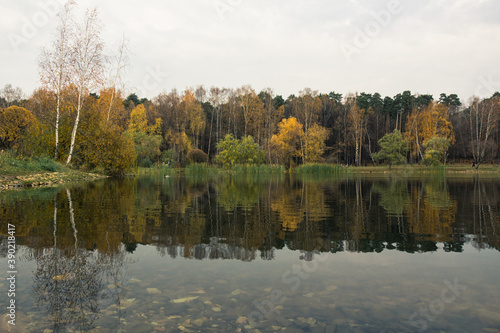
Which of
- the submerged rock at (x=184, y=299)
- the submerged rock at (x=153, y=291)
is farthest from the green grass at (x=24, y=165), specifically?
the submerged rock at (x=184, y=299)

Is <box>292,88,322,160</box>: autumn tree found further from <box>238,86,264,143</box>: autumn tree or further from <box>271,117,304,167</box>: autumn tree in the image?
<box>238,86,264,143</box>: autumn tree

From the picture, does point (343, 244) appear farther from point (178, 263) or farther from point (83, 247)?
point (83, 247)

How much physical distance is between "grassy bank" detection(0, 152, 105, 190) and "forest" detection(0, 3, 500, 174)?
128 inches

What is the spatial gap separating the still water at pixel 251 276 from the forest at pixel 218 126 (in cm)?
2415

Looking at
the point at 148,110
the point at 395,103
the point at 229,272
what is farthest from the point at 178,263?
the point at 395,103

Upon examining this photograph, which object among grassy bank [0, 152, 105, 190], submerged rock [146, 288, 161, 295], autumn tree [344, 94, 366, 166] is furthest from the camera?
autumn tree [344, 94, 366, 166]

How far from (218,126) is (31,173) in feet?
178

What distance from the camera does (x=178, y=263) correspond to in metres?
5.32

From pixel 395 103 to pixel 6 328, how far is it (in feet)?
284

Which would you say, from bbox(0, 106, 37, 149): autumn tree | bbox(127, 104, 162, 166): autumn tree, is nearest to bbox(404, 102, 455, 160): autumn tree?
bbox(127, 104, 162, 166): autumn tree

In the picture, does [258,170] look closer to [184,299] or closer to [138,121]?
[138,121]

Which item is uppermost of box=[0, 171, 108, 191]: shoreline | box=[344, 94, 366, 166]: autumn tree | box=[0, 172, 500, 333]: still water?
box=[344, 94, 366, 166]: autumn tree

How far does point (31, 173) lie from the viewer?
2203cm

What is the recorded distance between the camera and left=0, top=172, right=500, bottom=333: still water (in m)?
3.43
